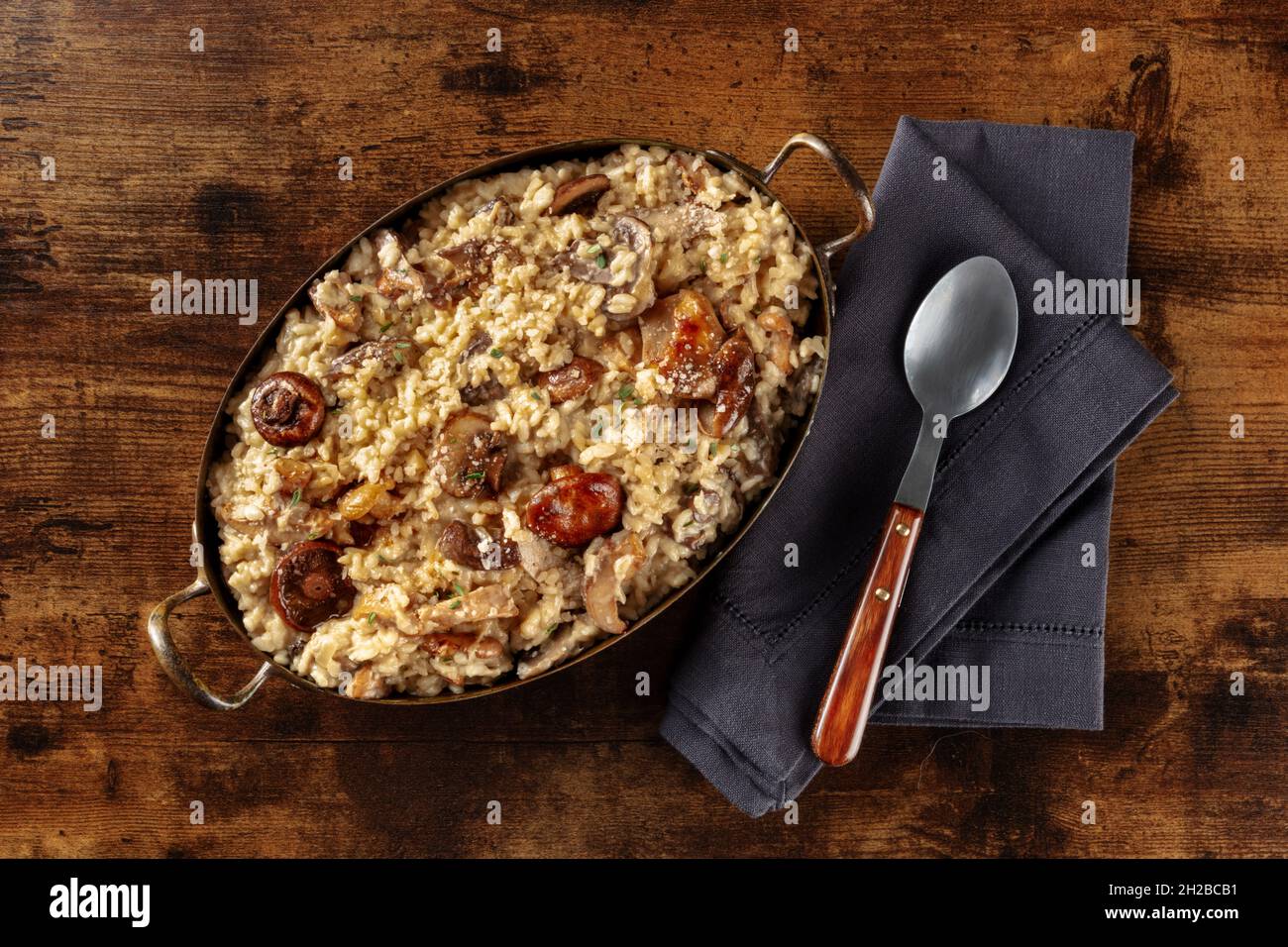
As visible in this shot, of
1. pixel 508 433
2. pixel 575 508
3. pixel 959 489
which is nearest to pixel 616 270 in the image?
pixel 508 433

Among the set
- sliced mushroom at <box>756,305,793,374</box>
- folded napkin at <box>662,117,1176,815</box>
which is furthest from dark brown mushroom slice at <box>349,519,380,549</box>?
sliced mushroom at <box>756,305,793,374</box>

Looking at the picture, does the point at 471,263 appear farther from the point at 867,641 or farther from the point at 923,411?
the point at 867,641

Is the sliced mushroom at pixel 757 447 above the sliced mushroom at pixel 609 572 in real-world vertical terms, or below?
above

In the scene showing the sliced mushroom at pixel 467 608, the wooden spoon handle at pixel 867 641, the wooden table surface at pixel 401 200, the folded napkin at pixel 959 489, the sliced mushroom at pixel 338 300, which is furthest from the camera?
the wooden table surface at pixel 401 200

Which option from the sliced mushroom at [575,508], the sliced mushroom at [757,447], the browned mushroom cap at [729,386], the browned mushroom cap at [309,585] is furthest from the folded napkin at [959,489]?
the browned mushroom cap at [309,585]

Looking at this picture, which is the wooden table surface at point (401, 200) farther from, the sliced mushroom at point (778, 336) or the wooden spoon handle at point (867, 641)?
the sliced mushroom at point (778, 336)
